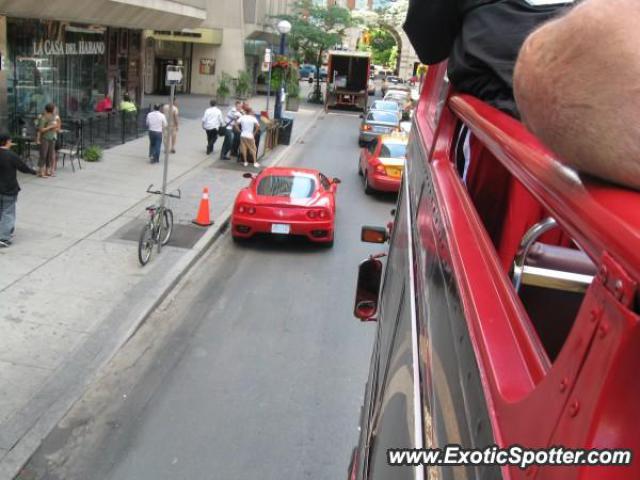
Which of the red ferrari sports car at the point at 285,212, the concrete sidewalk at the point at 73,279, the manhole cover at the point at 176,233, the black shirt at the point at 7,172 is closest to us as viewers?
the concrete sidewalk at the point at 73,279

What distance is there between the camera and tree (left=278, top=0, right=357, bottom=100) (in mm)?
43781

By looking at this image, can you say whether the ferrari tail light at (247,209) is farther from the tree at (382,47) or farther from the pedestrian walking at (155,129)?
the tree at (382,47)

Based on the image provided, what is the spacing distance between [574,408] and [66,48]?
22.9 m

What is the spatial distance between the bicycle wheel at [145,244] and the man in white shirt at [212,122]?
35.6 ft

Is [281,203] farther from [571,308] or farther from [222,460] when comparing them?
[571,308]

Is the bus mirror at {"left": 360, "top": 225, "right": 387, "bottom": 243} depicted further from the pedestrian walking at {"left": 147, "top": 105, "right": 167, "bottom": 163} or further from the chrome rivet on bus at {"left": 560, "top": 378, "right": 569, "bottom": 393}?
the pedestrian walking at {"left": 147, "top": 105, "right": 167, "bottom": 163}

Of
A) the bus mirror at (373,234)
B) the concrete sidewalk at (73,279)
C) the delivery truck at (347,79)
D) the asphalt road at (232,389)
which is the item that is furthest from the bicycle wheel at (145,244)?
the delivery truck at (347,79)

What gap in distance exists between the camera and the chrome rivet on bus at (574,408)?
808 mm

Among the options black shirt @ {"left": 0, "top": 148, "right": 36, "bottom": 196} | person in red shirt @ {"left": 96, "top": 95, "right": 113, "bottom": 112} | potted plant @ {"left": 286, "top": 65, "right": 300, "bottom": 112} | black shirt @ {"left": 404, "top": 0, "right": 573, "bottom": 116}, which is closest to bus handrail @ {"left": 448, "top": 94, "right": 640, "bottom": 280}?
black shirt @ {"left": 404, "top": 0, "right": 573, "bottom": 116}

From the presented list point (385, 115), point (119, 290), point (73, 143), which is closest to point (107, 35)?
point (73, 143)

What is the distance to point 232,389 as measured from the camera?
23.1 feet

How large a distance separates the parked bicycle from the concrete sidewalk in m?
0.17

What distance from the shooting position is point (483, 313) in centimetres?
128

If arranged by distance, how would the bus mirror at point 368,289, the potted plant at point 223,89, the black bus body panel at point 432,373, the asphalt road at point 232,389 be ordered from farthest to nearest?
the potted plant at point 223,89 < the asphalt road at point 232,389 < the bus mirror at point 368,289 < the black bus body panel at point 432,373
